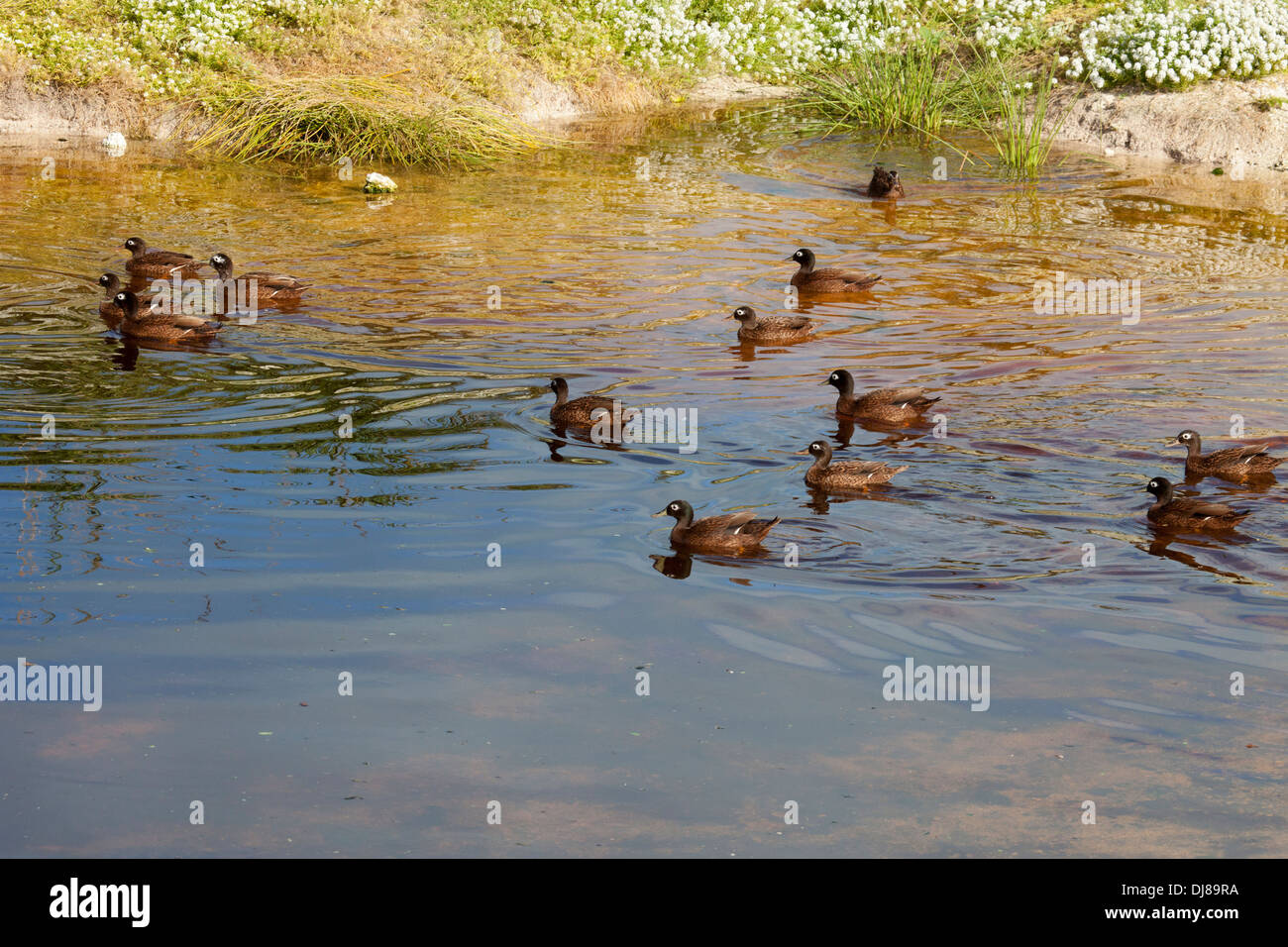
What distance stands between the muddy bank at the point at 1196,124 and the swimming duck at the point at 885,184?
5660 millimetres

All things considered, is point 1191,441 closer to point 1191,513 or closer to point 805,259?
point 1191,513

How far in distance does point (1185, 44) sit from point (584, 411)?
1603 cm

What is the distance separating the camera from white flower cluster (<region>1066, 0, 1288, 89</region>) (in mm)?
22422

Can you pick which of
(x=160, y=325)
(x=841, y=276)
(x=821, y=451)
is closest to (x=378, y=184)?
(x=160, y=325)

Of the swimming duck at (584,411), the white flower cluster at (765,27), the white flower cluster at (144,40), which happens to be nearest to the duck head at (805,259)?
the swimming duck at (584,411)

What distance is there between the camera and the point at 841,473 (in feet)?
32.1

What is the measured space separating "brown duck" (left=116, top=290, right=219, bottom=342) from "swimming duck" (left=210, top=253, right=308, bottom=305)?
0.81m

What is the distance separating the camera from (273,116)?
21516mm

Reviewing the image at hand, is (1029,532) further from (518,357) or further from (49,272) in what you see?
(49,272)

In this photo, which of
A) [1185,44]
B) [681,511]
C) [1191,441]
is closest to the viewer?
[681,511]

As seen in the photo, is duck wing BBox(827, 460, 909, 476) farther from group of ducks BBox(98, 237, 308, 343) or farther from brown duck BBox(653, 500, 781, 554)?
group of ducks BBox(98, 237, 308, 343)

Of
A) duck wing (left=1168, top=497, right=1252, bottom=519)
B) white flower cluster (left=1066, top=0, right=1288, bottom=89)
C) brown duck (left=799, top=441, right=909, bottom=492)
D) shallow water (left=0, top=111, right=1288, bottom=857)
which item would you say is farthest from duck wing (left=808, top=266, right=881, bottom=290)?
white flower cluster (left=1066, top=0, right=1288, bottom=89)

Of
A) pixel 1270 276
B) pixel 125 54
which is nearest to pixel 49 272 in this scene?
pixel 125 54

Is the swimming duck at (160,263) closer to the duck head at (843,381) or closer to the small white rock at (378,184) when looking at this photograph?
the small white rock at (378,184)
